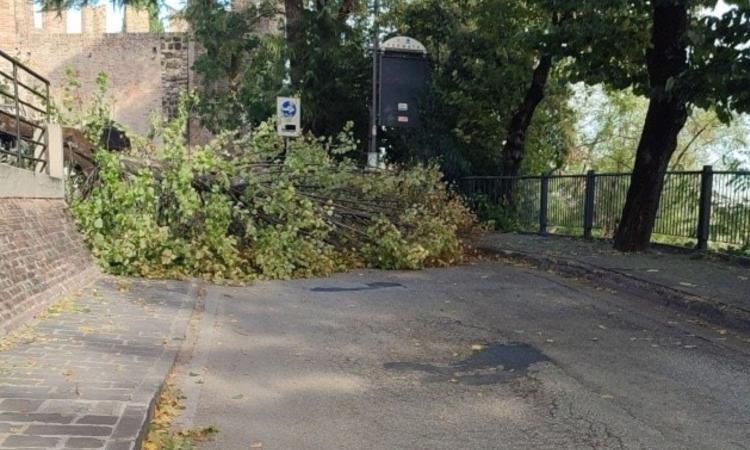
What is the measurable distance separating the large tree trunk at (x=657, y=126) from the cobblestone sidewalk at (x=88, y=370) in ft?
26.1

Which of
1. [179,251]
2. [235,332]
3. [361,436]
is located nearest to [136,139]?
[179,251]

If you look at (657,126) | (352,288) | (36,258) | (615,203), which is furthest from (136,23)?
(36,258)

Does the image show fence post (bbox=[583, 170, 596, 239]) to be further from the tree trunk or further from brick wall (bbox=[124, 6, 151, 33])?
brick wall (bbox=[124, 6, 151, 33])

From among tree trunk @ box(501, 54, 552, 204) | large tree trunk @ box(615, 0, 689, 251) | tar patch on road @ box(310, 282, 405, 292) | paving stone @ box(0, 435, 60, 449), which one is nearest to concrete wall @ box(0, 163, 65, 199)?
tar patch on road @ box(310, 282, 405, 292)

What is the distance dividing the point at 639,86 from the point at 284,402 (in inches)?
418

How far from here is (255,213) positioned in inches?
465

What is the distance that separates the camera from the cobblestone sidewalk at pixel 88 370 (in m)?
3.98

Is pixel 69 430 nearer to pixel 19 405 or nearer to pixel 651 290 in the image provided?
pixel 19 405

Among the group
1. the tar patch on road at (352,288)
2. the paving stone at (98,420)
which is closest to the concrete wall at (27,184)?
the tar patch on road at (352,288)

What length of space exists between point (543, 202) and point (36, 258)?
12956mm

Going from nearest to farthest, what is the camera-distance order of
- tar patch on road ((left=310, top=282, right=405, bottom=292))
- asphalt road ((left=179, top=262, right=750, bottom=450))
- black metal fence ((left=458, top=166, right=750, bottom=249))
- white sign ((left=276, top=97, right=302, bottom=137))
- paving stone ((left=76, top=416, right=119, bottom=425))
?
paving stone ((left=76, top=416, right=119, bottom=425)) < asphalt road ((left=179, top=262, right=750, bottom=450)) < tar patch on road ((left=310, top=282, right=405, bottom=292)) < black metal fence ((left=458, top=166, right=750, bottom=249)) < white sign ((left=276, top=97, right=302, bottom=137))

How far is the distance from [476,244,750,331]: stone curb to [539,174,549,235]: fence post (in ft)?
15.7

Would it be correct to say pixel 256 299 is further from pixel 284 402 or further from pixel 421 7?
pixel 421 7

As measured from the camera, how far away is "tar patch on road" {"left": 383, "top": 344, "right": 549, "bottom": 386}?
575 centimetres
